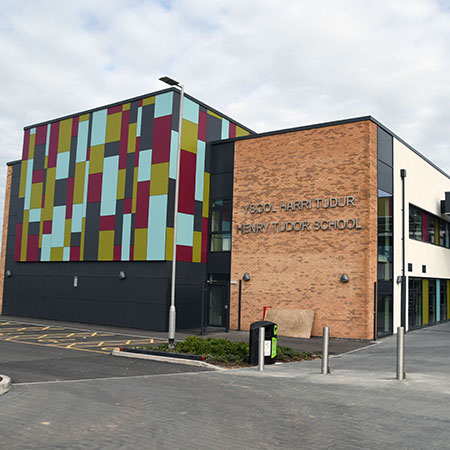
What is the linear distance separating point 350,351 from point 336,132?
9.73 m

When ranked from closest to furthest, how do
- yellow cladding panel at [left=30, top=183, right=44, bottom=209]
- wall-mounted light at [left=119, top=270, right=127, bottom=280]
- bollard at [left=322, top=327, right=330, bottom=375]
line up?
1. bollard at [left=322, top=327, right=330, bottom=375]
2. wall-mounted light at [left=119, top=270, right=127, bottom=280]
3. yellow cladding panel at [left=30, top=183, right=44, bottom=209]

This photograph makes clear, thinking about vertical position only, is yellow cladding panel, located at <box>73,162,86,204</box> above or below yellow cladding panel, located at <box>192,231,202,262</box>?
above

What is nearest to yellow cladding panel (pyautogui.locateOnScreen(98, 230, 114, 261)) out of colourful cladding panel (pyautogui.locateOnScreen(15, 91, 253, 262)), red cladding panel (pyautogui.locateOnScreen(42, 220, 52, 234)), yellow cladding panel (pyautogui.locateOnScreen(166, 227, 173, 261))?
colourful cladding panel (pyautogui.locateOnScreen(15, 91, 253, 262))

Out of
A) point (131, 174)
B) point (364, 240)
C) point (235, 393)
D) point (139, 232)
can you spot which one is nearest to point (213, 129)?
point (131, 174)

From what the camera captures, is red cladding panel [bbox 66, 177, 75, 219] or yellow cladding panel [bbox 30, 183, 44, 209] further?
yellow cladding panel [bbox 30, 183, 44, 209]

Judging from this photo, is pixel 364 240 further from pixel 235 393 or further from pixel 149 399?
pixel 149 399

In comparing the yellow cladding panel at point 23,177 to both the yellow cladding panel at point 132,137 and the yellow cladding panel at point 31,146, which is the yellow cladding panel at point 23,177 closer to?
the yellow cladding panel at point 31,146

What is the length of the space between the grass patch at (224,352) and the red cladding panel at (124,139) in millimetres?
13123

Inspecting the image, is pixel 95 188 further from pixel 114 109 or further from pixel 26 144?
pixel 26 144

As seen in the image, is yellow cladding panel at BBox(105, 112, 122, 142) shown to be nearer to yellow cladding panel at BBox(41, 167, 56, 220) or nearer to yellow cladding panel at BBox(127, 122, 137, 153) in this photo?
Answer: yellow cladding panel at BBox(127, 122, 137, 153)

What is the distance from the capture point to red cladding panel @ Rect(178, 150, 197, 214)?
25547mm

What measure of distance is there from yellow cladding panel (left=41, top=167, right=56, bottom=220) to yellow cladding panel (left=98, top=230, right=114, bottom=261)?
4899 millimetres

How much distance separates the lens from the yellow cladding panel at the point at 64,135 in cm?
3022

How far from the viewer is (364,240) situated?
2155 centimetres
